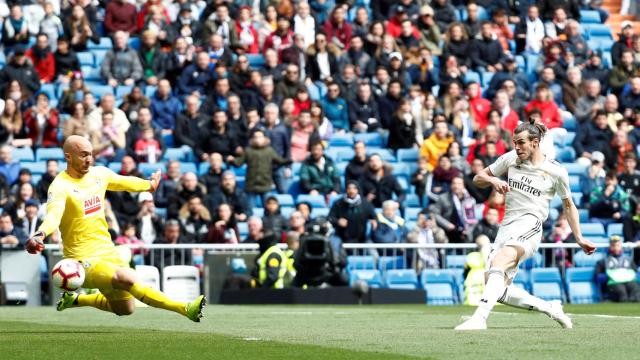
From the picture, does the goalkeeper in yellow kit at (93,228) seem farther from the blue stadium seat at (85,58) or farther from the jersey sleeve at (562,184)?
the blue stadium seat at (85,58)

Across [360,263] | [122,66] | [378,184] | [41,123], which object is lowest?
[360,263]

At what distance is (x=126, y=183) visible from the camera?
42.5ft

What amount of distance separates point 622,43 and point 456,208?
773 centimetres

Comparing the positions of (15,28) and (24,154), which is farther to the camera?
(15,28)

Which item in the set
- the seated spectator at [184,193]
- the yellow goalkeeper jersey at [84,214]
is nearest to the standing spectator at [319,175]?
the seated spectator at [184,193]

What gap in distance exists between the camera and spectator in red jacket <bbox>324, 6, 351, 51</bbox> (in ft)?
94.8

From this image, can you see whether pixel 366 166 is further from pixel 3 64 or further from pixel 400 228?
pixel 3 64

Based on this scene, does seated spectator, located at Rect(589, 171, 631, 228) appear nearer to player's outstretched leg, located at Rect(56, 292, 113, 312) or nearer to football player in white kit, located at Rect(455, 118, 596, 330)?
football player in white kit, located at Rect(455, 118, 596, 330)

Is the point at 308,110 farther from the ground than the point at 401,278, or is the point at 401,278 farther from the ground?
the point at 308,110

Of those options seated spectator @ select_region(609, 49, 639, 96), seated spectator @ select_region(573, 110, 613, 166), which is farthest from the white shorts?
seated spectator @ select_region(609, 49, 639, 96)

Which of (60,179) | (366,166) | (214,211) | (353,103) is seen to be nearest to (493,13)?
(353,103)

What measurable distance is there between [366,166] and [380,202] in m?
0.67

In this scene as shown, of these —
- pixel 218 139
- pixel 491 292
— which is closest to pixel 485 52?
pixel 218 139

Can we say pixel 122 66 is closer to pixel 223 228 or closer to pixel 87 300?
pixel 223 228
